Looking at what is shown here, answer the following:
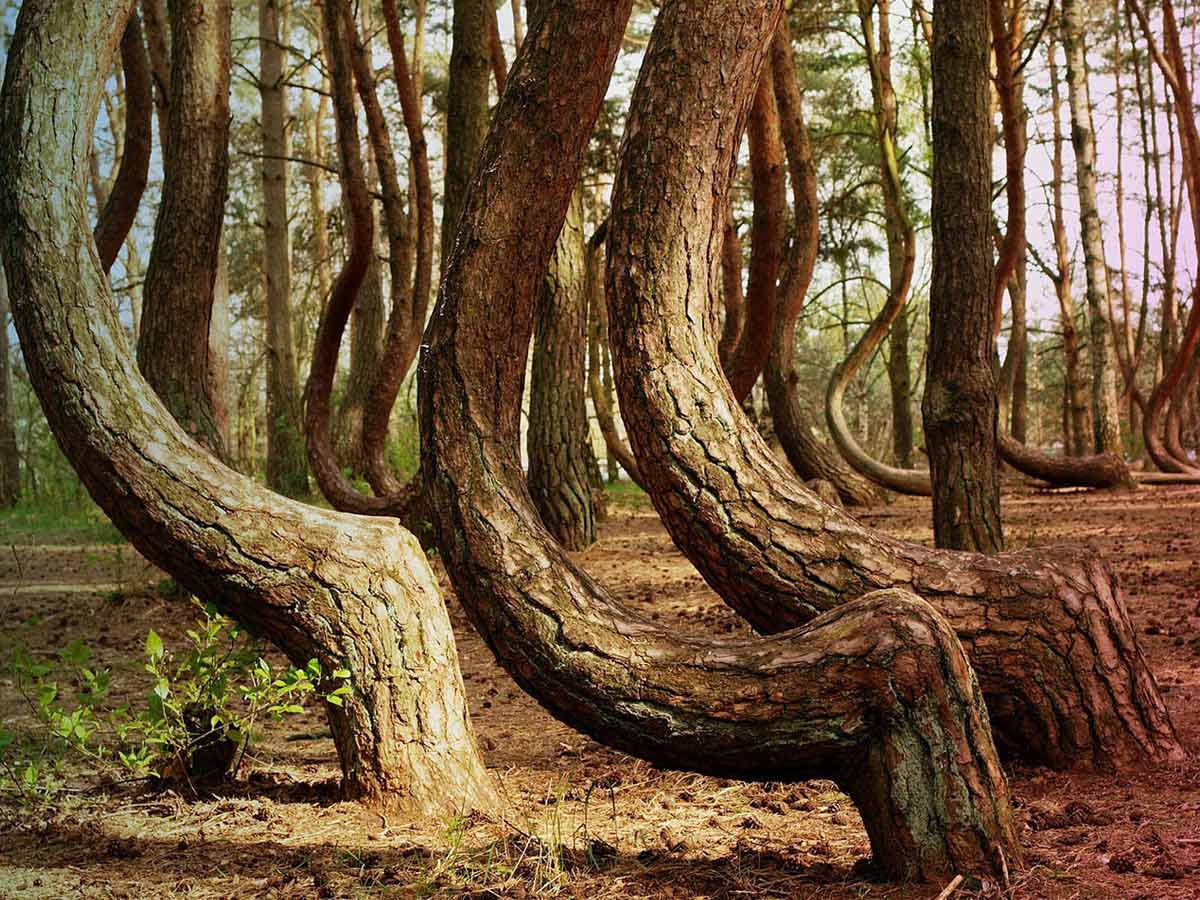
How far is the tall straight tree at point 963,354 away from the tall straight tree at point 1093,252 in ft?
35.2

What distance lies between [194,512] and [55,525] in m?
10.4

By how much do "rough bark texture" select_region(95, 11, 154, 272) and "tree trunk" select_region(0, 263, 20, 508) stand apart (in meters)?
10.5

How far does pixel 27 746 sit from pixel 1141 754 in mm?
4024

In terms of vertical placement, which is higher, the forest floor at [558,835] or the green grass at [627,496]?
the green grass at [627,496]

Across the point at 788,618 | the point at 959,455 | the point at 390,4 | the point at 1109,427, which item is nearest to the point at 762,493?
the point at 788,618

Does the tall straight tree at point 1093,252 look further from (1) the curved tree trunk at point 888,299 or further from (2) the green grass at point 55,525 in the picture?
(2) the green grass at point 55,525

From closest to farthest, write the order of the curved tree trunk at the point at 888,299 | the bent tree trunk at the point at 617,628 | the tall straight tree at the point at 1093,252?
the bent tree trunk at the point at 617,628 < the curved tree trunk at the point at 888,299 < the tall straight tree at the point at 1093,252

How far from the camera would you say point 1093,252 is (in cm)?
1519

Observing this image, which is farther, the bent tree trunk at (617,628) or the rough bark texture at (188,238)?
the rough bark texture at (188,238)

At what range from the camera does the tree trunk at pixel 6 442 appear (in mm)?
15742

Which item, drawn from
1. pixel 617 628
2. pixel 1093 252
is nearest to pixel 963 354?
pixel 617 628

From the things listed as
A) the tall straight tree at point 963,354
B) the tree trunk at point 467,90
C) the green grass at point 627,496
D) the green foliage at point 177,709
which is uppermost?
the tree trunk at point 467,90

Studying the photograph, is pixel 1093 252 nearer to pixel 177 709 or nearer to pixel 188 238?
pixel 188 238

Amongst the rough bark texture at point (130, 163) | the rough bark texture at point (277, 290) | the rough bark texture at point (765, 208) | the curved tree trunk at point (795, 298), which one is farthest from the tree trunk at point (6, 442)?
the rough bark texture at point (765, 208)
